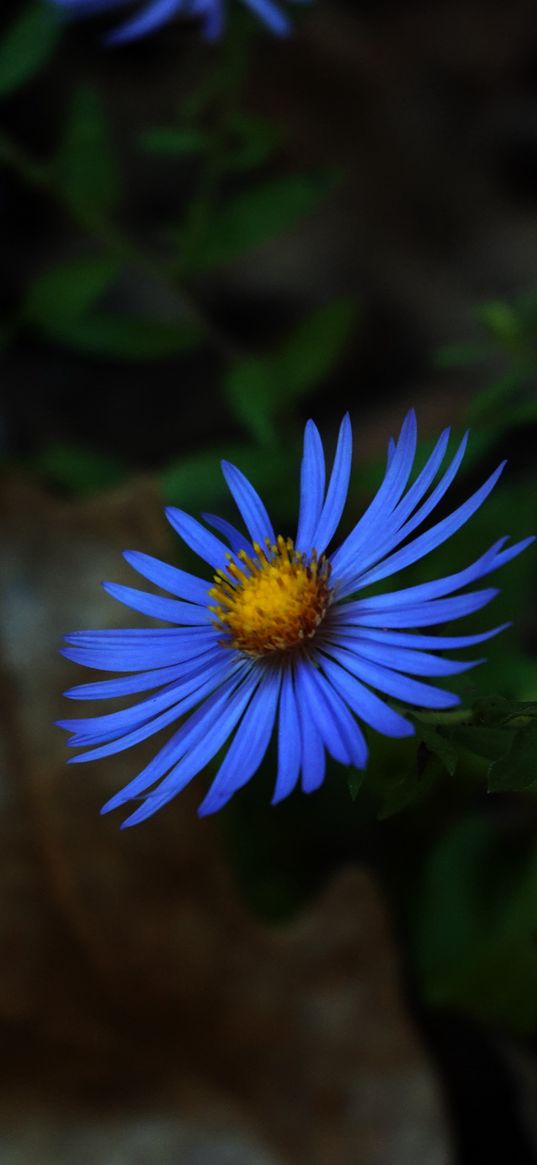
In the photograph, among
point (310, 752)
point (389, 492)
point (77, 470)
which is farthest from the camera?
point (77, 470)

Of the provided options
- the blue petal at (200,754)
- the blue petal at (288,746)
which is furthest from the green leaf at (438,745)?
the blue petal at (200,754)

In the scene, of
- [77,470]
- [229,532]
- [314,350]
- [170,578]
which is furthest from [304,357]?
[170,578]

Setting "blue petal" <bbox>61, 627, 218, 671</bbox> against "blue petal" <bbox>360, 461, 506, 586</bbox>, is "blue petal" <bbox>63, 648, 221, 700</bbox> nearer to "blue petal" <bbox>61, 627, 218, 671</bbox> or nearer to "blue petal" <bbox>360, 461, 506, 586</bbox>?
"blue petal" <bbox>61, 627, 218, 671</bbox>

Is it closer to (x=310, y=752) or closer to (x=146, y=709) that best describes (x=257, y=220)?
(x=146, y=709)

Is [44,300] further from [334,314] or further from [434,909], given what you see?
[434,909]

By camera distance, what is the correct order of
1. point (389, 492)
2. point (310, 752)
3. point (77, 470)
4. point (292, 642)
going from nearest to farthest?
point (310, 752)
point (389, 492)
point (292, 642)
point (77, 470)

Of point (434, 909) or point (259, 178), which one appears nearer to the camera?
point (434, 909)

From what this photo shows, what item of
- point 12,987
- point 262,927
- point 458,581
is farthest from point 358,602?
point 12,987

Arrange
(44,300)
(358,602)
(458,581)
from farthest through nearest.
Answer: (44,300)
(358,602)
(458,581)
